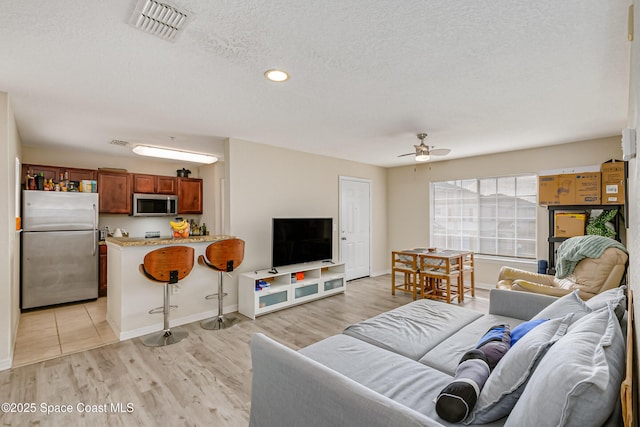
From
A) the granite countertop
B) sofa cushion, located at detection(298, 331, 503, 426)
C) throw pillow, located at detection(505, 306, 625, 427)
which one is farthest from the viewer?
the granite countertop

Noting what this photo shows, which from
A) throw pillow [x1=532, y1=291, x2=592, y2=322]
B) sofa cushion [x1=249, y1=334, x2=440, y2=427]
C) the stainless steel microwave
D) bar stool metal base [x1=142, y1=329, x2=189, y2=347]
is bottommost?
bar stool metal base [x1=142, y1=329, x2=189, y2=347]

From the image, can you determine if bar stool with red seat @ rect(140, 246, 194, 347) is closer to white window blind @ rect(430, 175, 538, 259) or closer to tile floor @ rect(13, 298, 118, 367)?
tile floor @ rect(13, 298, 118, 367)

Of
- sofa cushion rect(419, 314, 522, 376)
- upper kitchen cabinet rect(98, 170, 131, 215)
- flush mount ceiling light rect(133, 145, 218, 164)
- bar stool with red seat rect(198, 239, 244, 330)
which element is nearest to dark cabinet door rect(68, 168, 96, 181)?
upper kitchen cabinet rect(98, 170, 131, 215)

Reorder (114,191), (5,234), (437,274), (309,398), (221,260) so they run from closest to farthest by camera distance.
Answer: (309,398)
(5,234)
(221,260)
(437,274)
(114,191)

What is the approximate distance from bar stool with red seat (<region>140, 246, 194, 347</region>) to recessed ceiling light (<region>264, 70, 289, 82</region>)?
78.7 inches

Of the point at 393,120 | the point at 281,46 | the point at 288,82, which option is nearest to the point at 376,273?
the point at 393,120

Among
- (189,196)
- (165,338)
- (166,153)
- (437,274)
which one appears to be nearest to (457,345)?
(437,274)

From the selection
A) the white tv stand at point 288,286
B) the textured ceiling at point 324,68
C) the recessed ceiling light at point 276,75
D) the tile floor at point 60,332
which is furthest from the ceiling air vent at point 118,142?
the recessed ceiling light at point 276,75

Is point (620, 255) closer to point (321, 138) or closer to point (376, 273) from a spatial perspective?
point (321, 138)

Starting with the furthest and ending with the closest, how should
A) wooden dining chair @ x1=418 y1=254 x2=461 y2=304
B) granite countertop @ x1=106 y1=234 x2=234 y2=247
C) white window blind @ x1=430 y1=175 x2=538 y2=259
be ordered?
white window blind @ x1=430 y1=175 x2=538 y2=259 < wooden dining chair @ x1=418 y1=254 x2=461 y2=304 < granite countertop @ x1=106 y1=234 x2=234 y2=247

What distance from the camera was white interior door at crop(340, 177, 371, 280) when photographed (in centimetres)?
606

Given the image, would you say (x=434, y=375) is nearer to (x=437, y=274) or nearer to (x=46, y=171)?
(x=437, y=274)

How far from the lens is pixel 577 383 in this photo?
87 cm

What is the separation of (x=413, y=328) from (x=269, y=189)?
3.07 m
